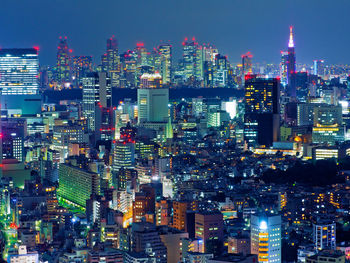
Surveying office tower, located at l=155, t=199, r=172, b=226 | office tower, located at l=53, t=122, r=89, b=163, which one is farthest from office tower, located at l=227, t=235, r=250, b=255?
office tower, located at l=53, t=122, r=89, b=163

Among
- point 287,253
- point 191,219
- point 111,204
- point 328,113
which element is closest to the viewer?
point 287,253

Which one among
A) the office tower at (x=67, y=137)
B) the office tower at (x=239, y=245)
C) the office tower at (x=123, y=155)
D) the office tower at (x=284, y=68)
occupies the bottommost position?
the office tower at (x=239, y=245)

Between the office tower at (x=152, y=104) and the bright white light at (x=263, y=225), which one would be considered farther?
the office tower at (x=152, y=104)

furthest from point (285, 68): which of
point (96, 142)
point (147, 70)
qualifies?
point (96, 142)

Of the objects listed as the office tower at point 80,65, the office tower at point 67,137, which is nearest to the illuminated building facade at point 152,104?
the office tower at point 67,137

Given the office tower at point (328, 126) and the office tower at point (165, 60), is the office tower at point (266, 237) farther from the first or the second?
the office tower at point (165, 60)

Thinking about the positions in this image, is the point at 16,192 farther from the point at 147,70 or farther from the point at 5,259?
the point at 147,70

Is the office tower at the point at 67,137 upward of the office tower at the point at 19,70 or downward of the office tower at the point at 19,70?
downward

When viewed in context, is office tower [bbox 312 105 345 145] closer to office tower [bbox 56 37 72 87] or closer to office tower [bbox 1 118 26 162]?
office tower [bbox 1 118 26 162]
